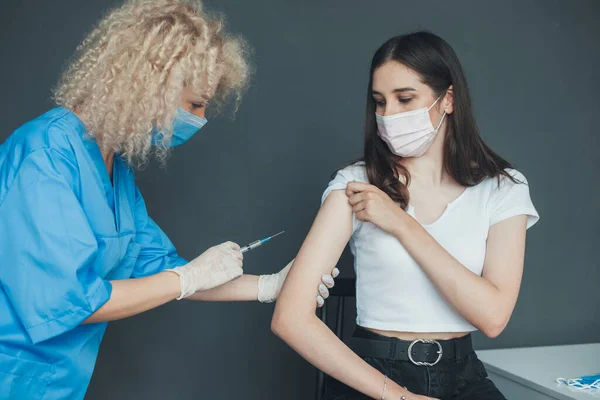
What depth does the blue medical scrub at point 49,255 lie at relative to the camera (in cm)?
107

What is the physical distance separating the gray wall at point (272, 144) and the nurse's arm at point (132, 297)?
72 cm

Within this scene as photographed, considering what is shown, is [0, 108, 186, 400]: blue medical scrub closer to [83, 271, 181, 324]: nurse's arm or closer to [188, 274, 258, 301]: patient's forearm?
[83, 271, 181, 324]: nurse's arm

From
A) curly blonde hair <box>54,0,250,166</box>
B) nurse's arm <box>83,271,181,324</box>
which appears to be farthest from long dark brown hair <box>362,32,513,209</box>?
nurse's arm <box>83,271,181,324</box>

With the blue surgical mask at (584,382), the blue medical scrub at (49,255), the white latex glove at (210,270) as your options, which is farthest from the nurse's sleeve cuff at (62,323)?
the blue surgical mask at (584,382)

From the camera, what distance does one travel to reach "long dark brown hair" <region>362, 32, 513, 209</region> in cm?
149

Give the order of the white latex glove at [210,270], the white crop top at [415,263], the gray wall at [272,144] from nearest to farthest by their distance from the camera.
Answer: the white latex glove at [210,270] → the white crop top at [415,263] → the gray wall at [272,144]

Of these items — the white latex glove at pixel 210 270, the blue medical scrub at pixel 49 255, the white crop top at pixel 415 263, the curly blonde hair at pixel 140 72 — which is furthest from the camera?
the white crop top at pixel 415 263

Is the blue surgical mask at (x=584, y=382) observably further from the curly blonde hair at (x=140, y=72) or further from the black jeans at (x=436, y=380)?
the curly blonde hair at (x=140, y=72)

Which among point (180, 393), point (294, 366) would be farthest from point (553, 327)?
point (180, 393)

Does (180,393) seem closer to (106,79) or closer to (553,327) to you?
(106,79)

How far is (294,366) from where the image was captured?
6.73 ft

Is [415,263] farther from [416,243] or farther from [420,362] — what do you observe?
[420,362]

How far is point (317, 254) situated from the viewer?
1384mm

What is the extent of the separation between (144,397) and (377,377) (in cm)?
97
